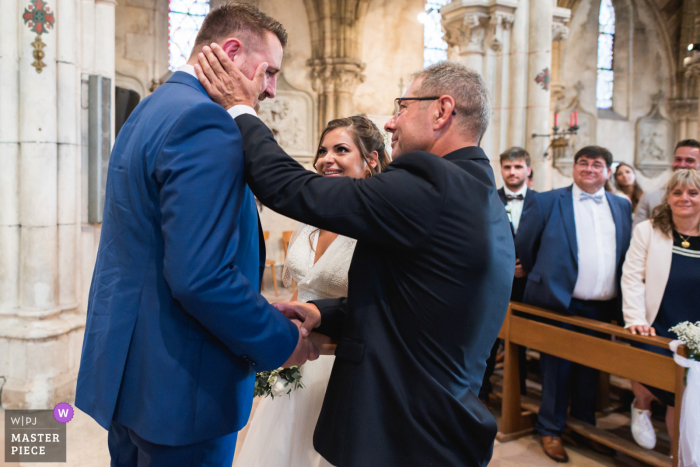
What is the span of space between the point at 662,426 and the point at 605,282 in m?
1.33

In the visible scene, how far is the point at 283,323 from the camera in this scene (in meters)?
1.44

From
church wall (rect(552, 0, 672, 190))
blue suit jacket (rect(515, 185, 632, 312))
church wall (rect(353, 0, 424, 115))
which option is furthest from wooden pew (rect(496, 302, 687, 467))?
church wall (rect(552, 0, 672, 190))

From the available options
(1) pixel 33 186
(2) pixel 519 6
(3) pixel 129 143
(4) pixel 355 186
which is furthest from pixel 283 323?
(2) pixel 519 6

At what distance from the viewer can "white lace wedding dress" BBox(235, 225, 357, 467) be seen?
2.26 metres

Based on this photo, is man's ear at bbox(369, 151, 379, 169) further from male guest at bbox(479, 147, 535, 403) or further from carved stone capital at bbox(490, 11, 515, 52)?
carved stone capital at bbox(490, 11, 515, 52)

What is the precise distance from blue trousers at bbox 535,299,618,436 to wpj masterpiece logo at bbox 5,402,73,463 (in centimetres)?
310

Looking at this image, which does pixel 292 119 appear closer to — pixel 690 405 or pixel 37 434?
pixel 37 434

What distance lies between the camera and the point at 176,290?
1.25m

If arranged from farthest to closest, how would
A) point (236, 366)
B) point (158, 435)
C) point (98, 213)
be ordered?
point (98, 213)
point (236, 366)
point (158, 435)

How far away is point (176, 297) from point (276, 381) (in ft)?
3.16

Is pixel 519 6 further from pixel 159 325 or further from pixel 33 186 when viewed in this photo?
pixel 159 325

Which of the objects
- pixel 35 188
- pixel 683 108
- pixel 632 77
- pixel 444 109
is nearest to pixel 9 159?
pixel 35 188

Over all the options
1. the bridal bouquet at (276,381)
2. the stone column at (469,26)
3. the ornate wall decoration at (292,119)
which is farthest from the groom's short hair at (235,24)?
the ornate wall decoration at (292,119)

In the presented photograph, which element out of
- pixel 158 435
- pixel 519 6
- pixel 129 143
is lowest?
pixel 158 435
